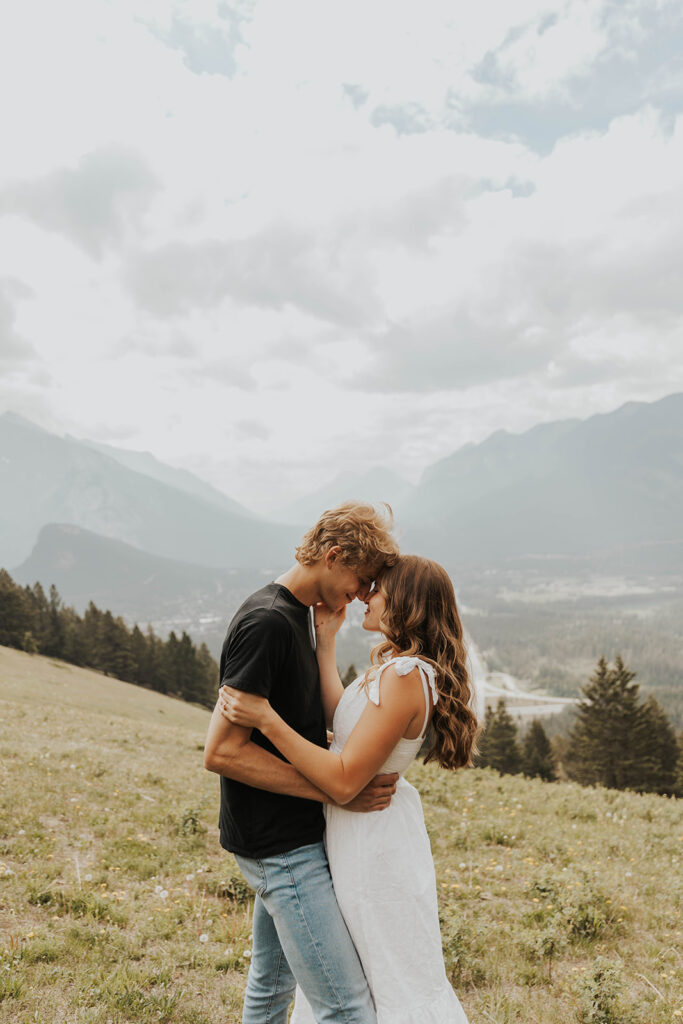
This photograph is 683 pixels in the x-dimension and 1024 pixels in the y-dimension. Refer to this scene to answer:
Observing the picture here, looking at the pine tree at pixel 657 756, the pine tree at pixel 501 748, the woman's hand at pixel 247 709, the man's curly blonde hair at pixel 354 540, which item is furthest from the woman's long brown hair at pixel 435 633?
the pine tree at pixel 501 748

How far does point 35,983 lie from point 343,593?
433 centimetres

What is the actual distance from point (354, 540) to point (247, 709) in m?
1.05

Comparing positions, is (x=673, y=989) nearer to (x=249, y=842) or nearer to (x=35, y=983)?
(x=249, y=842)

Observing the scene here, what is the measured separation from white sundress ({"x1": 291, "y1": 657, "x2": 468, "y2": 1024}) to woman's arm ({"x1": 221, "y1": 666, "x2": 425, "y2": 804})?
13cm

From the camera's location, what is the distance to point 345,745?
2.98 m

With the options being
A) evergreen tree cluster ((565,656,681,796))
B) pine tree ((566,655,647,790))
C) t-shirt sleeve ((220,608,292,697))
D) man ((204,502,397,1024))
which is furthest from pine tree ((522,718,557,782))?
t-shirt sleeve ((220,608,292,697))

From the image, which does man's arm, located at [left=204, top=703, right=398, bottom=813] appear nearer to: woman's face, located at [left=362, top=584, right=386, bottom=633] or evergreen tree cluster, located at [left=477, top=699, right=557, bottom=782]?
woman's face, located at [left=362, top=584, right=386, bottom=633]

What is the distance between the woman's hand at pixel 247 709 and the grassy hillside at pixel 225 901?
130 inches

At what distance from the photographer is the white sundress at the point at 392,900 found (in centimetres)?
300

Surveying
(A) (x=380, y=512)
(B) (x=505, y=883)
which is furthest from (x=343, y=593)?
(B) (x=505, y=883)

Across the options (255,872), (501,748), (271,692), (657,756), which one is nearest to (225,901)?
(255,872)

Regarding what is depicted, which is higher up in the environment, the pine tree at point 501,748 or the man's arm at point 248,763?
the man's arm at point 248,763

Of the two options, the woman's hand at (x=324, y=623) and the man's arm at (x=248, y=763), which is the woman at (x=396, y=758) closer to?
Result: the man's arm at (x=248, y=763)

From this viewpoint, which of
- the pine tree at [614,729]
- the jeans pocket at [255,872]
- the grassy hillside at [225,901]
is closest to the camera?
the jeans pocket at [255,872]
